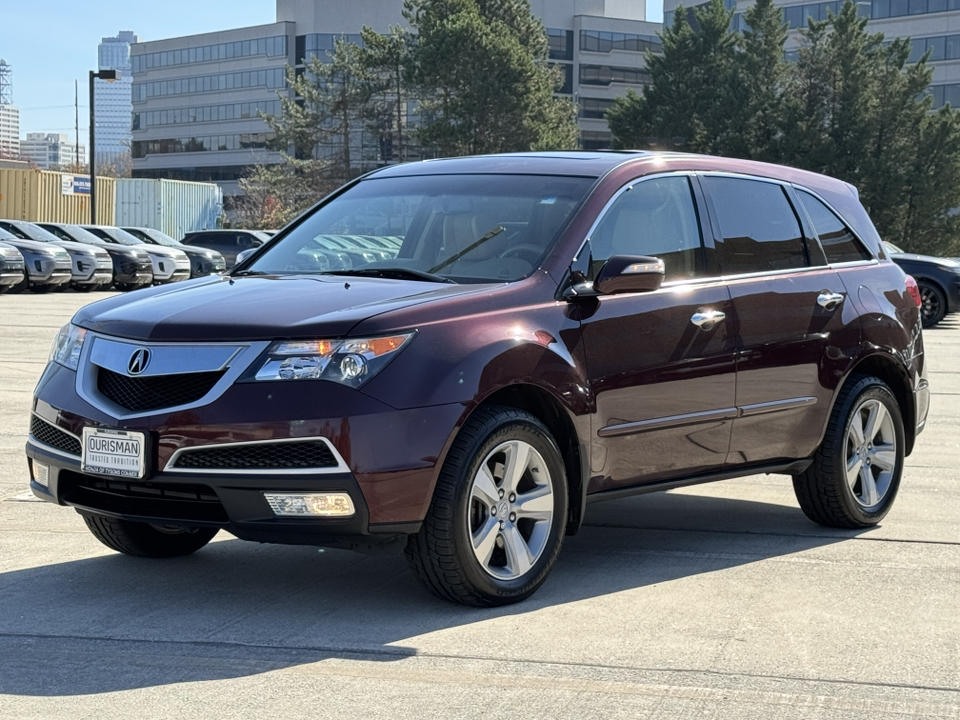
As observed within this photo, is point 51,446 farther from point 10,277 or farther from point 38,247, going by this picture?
point 38,247

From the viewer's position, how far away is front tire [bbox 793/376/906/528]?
6.93 m

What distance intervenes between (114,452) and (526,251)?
184cm

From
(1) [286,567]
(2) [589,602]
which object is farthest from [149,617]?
(2) [589,602]

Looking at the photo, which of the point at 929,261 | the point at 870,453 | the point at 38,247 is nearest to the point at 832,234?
the point at 870,453

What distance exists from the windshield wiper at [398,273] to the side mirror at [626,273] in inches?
23.6

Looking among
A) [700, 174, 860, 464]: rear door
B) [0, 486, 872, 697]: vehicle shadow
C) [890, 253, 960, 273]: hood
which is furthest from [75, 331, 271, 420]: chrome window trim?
[890, 253, 960, 273]: hood

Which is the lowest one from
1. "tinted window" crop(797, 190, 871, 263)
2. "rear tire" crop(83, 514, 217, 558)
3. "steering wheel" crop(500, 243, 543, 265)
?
"rear tire" crop(83, 514, 217, 558)

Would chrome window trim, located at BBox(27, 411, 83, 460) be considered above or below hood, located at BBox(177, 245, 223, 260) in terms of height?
below

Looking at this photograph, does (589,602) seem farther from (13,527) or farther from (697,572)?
(13,527)

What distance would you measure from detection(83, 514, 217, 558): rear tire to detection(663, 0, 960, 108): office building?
88.9 metres

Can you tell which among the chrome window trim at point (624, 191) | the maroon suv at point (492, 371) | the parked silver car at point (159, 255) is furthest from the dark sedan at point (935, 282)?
the parked silver car at point (159, 255)

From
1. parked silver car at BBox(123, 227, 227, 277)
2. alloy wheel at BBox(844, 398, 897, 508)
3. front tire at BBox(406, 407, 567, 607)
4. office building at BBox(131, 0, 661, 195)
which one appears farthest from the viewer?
office building at BBox(131, 0, 661, 195)

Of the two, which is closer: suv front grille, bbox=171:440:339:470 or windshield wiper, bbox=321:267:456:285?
suv front grille, bbox=171:440:339:470

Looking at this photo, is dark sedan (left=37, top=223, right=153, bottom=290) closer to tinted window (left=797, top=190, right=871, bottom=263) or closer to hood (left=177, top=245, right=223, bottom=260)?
hood (left=177, top=245, right=223, bottom=260)
